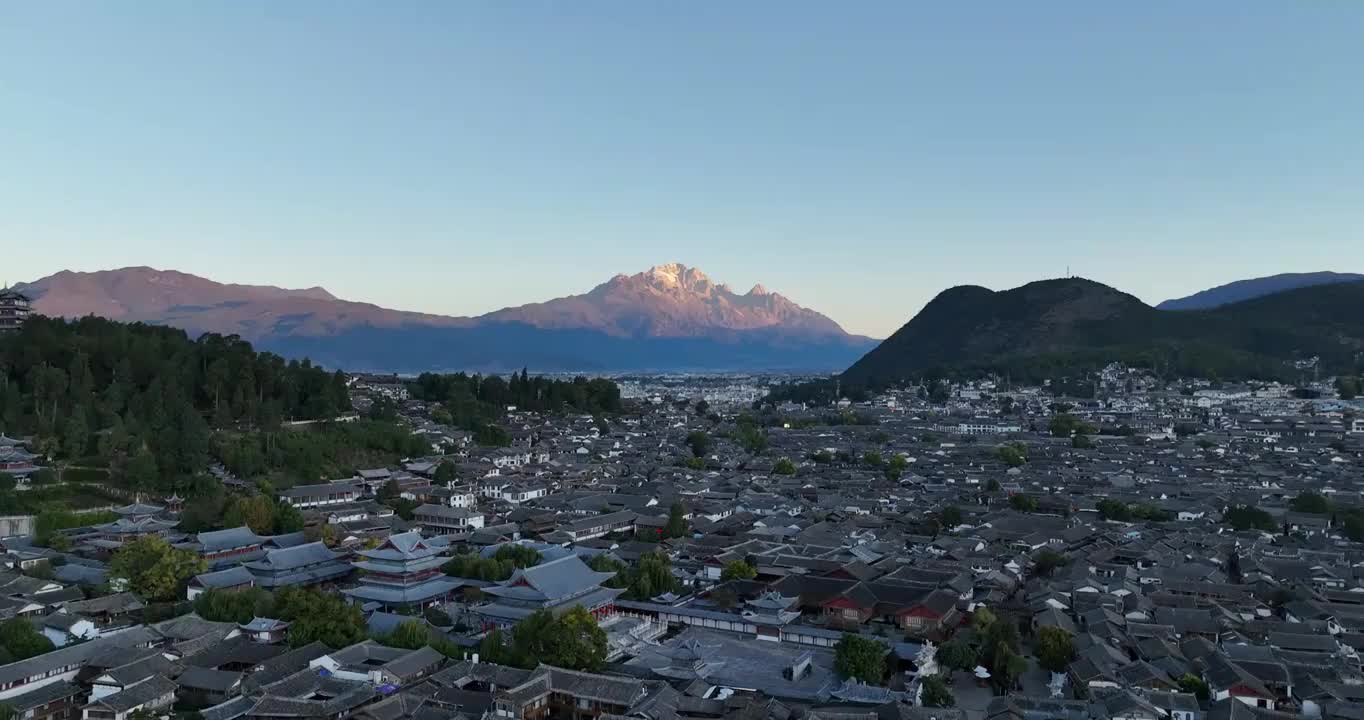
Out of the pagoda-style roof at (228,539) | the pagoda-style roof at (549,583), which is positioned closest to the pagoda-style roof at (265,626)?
the pagoda-style roof at (549,583)

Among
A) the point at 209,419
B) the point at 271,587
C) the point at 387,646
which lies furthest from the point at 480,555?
the point at 209,419

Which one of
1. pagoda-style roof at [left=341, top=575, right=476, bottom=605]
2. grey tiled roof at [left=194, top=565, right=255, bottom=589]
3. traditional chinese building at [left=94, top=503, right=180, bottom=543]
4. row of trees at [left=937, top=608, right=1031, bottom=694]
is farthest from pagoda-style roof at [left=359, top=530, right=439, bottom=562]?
row of trees at [left=937, top=608, right=1031, bottom=694]

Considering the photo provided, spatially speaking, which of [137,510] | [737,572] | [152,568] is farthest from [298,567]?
[737,572]

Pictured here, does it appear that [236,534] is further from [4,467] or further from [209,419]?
[209,419]

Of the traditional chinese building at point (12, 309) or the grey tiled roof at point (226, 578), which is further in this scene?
the traditional chinese building at point (12, 309)

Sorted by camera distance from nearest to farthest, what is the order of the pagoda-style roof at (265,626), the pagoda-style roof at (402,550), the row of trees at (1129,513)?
the pagoda-style roof at (265,626)
the pagoda-style roof at (402,550)
the row of trees at (1129,513)

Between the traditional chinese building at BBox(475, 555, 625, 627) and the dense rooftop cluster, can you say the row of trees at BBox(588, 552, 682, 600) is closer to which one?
the dense rooftop cluster

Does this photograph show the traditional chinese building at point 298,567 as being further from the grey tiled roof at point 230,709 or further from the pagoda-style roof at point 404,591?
the grey tiled roof at point 230,709
